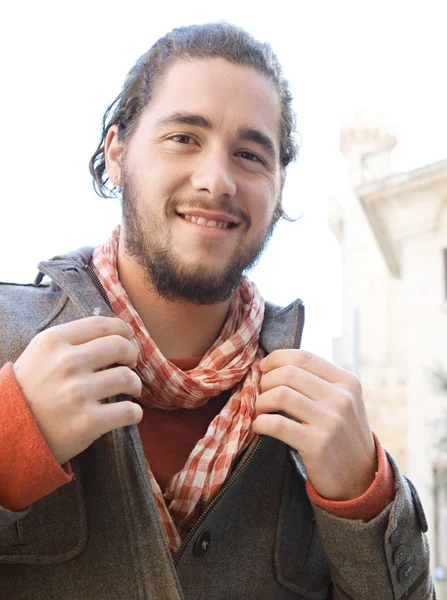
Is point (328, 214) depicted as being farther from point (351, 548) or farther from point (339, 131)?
point (351, 548)

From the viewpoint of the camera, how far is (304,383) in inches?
30.3

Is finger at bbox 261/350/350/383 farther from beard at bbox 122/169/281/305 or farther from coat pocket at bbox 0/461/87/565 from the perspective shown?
coat pocket at bbox 0/461/87/565

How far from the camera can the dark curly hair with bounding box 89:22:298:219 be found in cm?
96

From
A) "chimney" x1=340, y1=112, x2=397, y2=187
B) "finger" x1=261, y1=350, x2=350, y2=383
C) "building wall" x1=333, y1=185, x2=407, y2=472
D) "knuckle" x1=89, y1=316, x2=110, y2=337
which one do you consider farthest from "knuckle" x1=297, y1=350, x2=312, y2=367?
"chimney" x1=340, y1=112, x2=397, y2=187

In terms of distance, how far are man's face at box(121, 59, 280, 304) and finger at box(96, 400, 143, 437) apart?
26 cm

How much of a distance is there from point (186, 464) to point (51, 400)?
287 millimetres

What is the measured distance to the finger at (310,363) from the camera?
2.59 feet

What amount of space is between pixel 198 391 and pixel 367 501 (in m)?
0.27

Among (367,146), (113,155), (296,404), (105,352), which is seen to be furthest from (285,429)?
(367,146)

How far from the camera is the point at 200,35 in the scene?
990 mm

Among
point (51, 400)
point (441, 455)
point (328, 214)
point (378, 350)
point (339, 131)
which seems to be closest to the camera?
point (51, 400)

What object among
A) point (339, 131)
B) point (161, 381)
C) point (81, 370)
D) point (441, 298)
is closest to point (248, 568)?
point (161, 381)

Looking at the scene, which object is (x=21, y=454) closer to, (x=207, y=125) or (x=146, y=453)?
(x=146, y=453)

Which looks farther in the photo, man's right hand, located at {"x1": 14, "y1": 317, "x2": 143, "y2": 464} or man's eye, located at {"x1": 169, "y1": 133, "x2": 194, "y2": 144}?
man's eye, located at {"x1": 169, "y1": 133, "x2": 194, "y2": 144}
